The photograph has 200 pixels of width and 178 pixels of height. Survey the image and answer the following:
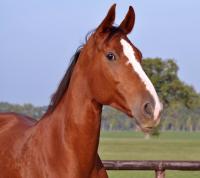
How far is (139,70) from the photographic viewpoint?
13.4 feet

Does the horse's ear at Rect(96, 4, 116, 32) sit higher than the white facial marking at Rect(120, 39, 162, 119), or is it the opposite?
the horse's ear at Rect(96, 4, 116, 32)

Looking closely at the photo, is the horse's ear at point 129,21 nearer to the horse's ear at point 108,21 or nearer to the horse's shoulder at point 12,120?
the horse's ear at point 108,21

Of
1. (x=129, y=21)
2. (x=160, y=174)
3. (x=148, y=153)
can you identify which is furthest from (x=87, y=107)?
(x=148, y=153)

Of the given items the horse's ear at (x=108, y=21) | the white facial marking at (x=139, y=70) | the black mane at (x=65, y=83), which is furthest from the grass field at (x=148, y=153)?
the white facial marking at (x=139, y=70)

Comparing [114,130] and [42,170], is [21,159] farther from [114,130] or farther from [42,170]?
[114,130]

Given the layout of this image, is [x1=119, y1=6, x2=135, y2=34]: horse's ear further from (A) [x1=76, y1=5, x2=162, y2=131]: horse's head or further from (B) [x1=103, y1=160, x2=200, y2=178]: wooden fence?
(B) [x1=103, y1=160, x2=200, y2=178]: wooden fence

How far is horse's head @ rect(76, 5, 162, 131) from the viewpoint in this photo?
396 centimetres

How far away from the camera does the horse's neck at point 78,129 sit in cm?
444

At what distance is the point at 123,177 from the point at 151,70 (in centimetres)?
4706

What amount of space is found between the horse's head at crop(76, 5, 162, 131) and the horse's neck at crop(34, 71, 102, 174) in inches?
4.9

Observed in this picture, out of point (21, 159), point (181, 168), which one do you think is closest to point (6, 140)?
point (21, 159)

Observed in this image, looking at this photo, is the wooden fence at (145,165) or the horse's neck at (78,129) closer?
the horse's neck at (78,129)

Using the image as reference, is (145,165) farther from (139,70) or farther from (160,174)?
(139,70)

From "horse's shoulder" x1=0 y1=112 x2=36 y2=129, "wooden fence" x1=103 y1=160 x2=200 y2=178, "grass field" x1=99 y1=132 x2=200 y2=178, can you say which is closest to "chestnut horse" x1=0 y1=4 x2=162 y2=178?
"horse's shoulder" x1=0 y1=112 x2=36 y2=129
